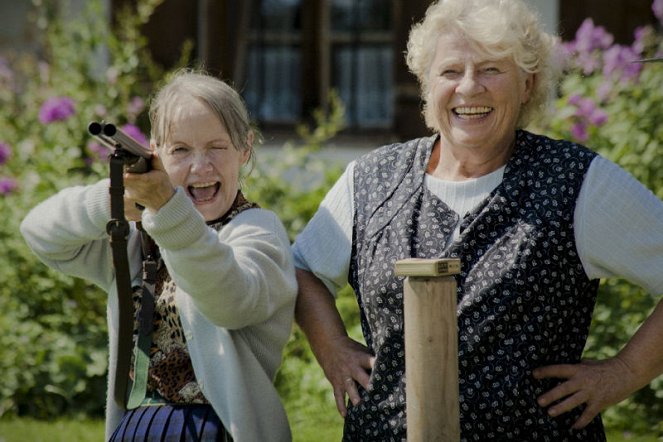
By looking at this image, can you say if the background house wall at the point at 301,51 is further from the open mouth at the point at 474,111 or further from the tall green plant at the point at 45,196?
the open mouth at the point at 474,111

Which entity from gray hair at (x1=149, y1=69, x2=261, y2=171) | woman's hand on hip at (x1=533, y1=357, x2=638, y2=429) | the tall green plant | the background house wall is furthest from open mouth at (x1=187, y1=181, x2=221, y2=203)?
the background house wall

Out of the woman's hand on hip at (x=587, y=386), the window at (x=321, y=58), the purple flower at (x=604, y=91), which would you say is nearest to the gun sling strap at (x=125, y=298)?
the woman's hand on hip at (x=587, y=386)

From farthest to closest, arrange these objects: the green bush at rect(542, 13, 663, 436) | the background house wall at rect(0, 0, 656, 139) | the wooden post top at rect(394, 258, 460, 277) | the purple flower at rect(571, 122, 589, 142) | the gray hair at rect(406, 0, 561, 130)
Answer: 1. the background house wall at rect(0, 0, 656, 139)
2. the purple flower at rect(571, 122, 589, 142)
3. the green bush at rect(542, 13, 663, 436)
4. the gray hair at rect(406, 0, 561, 130)
5. the wooden post top at rect(394, 258, 460, 277)

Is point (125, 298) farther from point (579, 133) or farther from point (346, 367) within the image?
point (579, 133)

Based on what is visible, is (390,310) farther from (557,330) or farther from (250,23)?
→ (250,23)

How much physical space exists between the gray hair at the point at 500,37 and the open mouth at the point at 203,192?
59 centimetres

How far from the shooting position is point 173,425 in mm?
2555

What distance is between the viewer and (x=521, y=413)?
2.54 metres

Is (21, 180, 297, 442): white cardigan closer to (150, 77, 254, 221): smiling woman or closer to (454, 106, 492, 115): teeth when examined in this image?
(150, 77, 254, 221): smiling woman

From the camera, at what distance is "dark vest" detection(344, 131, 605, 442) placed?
253 cm

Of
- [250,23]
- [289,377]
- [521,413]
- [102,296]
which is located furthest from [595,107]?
[250,23]

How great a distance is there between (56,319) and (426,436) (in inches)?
128

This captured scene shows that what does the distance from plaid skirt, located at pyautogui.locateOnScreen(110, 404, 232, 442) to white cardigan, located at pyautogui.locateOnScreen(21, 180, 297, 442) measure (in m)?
0.04

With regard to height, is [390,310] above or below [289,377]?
above
